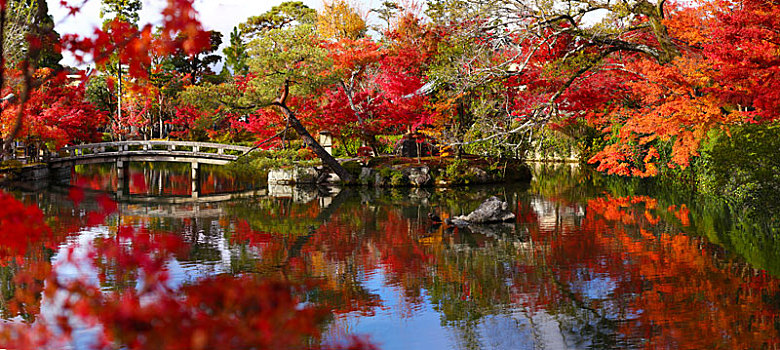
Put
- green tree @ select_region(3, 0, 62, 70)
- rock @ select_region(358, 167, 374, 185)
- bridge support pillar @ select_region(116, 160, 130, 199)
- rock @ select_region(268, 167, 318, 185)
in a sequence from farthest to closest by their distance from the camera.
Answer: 1. bridge support pillar @ select_region(116, 160, 130, 199)
2. rock @ select_region(268, 167, 318, 185)
3. rock @ select_region(358, 167, 374, 185)
4. green tree @ select_region(3, 0, 62, 70)

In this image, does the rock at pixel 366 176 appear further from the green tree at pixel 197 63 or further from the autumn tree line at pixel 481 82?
the green tree at pixel 197 63

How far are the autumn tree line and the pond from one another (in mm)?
1626

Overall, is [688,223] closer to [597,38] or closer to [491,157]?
[597,38]

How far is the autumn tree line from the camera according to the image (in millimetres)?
9234

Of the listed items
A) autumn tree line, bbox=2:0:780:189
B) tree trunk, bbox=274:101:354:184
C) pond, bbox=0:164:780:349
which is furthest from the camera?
tree trunk, bbox=274:101:354:184

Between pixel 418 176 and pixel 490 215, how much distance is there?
24.2 feet

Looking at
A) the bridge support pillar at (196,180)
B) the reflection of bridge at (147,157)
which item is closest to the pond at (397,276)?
the bridge support pillar at (196,180)

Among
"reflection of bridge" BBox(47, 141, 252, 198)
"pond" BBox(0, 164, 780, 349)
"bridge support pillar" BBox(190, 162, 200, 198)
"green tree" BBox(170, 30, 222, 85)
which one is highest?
"green tree" BBox(170, 30, 222, 85)

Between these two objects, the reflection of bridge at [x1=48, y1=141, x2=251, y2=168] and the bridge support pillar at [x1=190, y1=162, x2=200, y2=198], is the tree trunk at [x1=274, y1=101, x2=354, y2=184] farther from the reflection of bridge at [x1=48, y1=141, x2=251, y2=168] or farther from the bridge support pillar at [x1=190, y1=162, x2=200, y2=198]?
the bridge support pillar at [x1=190, y1=162, x2=200, y2=198]

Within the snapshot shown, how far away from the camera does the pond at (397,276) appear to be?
288 centimetres

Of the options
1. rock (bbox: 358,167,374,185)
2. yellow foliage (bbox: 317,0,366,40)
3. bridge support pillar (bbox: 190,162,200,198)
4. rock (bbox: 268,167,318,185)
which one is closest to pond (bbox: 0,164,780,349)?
rock (bbox: 358,167,374,185)

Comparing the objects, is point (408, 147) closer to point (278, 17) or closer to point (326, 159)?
point (326, 159)

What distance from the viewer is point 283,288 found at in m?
2.45

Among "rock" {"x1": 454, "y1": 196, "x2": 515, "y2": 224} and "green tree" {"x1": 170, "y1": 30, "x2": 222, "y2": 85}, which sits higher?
"green tree" {"x1": 170, "y1": 30, "x2": 222, "y2": 85}
